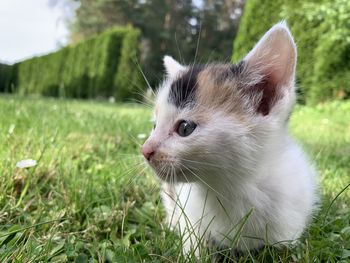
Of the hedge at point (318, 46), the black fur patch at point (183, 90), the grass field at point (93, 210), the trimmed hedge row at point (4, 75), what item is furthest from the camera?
the trimmed hedge row at point (4, 75)

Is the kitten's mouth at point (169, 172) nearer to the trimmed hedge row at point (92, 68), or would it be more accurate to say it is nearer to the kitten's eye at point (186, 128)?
the kitten's eye at point (186, 128)

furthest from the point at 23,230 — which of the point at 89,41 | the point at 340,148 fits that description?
the point at 89,41

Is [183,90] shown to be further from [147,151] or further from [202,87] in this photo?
[147,151]

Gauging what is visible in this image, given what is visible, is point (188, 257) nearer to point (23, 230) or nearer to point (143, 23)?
point (23, 230)

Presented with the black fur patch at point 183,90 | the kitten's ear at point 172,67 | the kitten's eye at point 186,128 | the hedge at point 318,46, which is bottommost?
the kitten's eye at point 186,128

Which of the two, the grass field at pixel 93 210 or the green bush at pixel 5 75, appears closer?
the grass field at pixel 93 210

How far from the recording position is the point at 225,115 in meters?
1.36

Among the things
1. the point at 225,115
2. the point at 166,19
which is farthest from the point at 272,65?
the point at 166,19

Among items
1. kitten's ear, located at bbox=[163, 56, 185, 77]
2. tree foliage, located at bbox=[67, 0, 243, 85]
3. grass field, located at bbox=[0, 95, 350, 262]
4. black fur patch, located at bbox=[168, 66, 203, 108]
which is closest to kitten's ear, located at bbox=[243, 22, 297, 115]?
black fur patch, located at bbox=[168, 66, 203, 108]

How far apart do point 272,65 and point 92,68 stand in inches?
512

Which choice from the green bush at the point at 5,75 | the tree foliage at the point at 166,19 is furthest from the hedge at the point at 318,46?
the green bush at the point at 5,75

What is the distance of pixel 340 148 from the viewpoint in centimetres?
341

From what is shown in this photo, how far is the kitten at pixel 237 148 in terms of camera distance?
4.31ft

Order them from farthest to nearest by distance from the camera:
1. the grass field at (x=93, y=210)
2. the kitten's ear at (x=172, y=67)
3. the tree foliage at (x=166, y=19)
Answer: the tree foliage at (x=166, y=19) < the kitten's ear at (x=172, y=67) < the grass field at (x=93, y=210)
